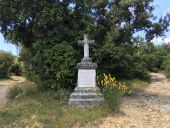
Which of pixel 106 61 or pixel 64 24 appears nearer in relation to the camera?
pixel 64 24

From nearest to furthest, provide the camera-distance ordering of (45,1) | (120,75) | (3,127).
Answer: (3,127) → (45,1) → (120,75)

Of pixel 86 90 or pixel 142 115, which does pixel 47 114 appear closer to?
pixel 86 90

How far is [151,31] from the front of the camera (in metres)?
23.5

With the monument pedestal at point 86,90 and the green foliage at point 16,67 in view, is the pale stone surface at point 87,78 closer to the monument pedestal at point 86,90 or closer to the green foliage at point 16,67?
the monument pedestal at point 86,90

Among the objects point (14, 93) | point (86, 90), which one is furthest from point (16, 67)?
point (86, 90)

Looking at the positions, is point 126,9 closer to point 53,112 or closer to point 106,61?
point 106,61

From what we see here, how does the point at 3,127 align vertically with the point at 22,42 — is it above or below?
below

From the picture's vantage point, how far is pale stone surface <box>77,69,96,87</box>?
52.7 ft

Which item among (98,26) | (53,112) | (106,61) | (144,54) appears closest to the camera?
(53,112)

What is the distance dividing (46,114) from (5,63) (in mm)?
29541

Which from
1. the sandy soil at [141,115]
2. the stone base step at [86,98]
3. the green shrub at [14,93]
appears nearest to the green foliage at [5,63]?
the green shrub at [14,93]

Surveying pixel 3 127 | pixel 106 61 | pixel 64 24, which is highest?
pixel 64 24

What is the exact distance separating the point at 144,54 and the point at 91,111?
17.9m

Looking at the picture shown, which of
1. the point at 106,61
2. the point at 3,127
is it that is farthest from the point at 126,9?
the point at 3,127
